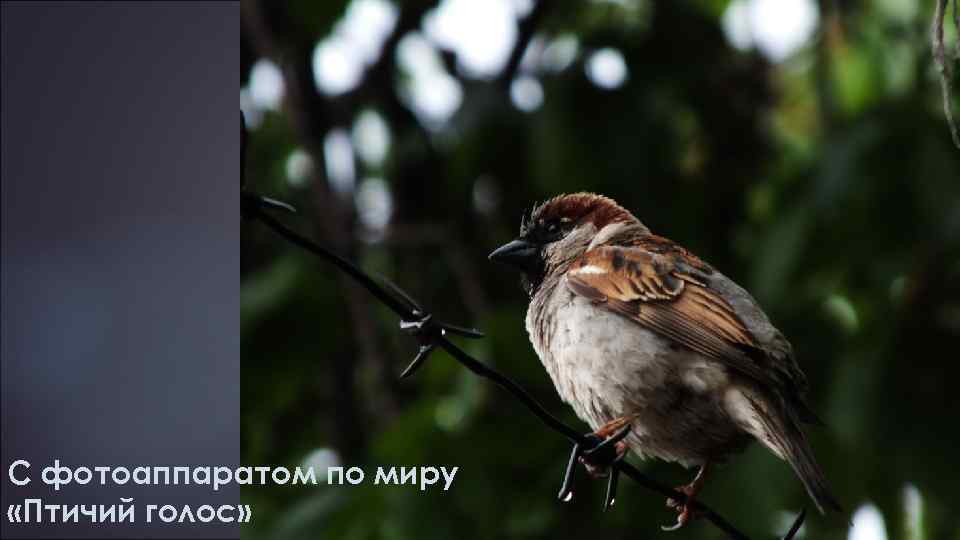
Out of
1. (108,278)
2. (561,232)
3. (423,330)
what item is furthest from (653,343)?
(108,278)

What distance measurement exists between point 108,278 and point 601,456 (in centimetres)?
180

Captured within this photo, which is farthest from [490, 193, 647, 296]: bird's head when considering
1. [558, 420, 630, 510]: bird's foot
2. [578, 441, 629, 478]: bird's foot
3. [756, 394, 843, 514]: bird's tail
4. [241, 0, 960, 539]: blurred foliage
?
[241, 0, 960, 539]: blurred foliage

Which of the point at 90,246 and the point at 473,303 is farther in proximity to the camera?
the point at 473,303

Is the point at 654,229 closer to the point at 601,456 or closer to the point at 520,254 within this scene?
the point at 520,254

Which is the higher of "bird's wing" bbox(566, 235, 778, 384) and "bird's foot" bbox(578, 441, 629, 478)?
"bird's wing" bbox(566, 235, 778, 384)

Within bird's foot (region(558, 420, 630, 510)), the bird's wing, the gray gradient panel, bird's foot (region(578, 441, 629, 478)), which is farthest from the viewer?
the gray gradient panel

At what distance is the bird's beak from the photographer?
3604 mm

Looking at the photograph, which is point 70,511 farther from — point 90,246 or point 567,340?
point 567,340

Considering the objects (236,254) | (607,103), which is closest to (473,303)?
(607,103)

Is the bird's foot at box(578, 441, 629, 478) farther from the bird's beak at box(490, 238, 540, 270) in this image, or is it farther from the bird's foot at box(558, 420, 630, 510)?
the bird's beak at box(490, 238, 540, 270)

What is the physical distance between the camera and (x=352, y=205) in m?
6.88

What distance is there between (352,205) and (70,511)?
3.24m

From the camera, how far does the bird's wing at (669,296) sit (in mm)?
3076

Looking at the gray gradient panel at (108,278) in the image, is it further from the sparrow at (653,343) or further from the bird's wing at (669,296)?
the bird's wing at (669,296)
